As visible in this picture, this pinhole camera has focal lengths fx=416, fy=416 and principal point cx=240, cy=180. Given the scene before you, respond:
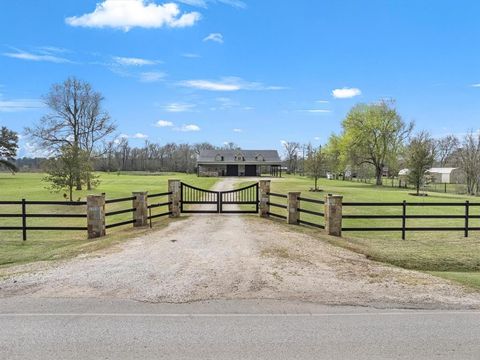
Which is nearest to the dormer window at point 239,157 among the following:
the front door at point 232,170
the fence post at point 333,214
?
the front door at point 232,170

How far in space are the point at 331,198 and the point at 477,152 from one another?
53679mm

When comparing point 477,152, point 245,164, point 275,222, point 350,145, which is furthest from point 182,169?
point 275,222

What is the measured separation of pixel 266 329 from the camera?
17.7ft

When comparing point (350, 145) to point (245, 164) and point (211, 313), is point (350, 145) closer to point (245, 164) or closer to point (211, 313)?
point (245, 164)

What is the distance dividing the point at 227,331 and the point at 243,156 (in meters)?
81.9

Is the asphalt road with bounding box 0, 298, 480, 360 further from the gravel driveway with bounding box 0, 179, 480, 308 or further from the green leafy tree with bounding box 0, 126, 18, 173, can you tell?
the green leafy tree with bounding box 0, 126, 18, 173

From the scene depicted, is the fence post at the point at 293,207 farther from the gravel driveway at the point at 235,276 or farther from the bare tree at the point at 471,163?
the bare tree at the point at 471,163

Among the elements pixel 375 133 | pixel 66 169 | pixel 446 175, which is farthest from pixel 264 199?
pixel 446 175

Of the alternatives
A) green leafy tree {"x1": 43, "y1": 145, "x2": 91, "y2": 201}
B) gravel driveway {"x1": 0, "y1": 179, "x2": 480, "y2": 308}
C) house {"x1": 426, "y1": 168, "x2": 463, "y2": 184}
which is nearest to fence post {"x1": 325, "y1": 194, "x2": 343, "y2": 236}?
gravel driveway {"x1": 0, "y1": 179, "x2": 480, "y2": 308}

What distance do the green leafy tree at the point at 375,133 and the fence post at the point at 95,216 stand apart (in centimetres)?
5387

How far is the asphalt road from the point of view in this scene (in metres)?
4.67

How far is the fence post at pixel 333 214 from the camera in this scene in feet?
45.3

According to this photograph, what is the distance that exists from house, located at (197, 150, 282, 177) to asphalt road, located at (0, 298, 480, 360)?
2950 inches

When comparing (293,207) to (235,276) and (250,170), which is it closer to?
(235,276)
